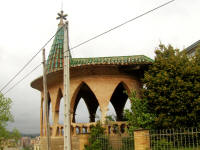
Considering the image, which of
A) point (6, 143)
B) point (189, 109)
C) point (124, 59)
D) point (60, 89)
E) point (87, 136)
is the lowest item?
point (6, 143)

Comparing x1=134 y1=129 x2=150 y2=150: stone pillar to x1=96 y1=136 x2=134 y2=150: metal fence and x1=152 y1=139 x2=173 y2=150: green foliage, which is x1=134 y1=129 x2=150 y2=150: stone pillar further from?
x1=96 y1=136 x2=134 y2=150: metal fence

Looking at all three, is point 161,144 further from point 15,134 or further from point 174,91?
point 15,134

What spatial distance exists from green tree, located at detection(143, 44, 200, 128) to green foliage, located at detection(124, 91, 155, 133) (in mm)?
304

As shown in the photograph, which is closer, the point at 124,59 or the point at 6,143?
the point at 124,59

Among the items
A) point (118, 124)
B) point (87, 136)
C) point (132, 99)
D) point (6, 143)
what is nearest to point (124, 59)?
point (132, 99)

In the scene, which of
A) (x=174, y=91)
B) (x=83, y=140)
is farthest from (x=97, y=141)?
(x=174, y=91)

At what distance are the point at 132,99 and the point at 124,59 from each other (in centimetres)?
242

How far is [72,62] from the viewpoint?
16922 millimetres

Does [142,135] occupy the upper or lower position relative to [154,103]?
lower

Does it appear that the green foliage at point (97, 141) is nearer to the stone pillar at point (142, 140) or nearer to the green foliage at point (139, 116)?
the green foliage at point (139, 116)

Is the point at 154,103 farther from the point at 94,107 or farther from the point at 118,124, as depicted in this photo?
the point at 94,107

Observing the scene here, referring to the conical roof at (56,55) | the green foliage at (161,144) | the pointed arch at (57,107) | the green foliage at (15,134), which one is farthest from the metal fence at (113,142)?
the green foliage at (15,134)

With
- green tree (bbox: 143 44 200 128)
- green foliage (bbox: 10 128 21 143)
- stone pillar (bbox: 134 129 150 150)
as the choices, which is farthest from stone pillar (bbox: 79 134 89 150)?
green foliage (bbox: 10 128 21 143)

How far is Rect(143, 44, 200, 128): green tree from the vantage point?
13125 mm
